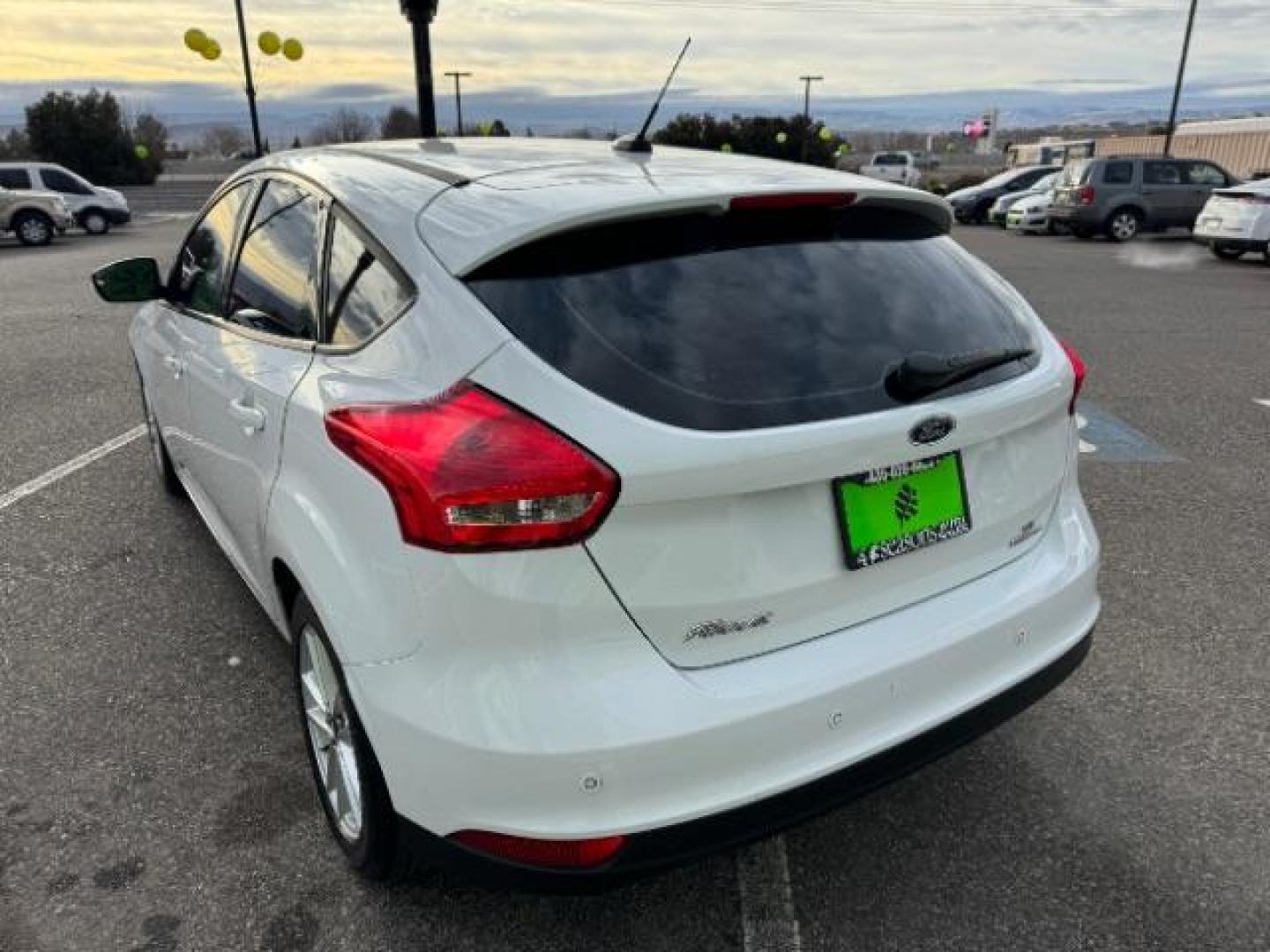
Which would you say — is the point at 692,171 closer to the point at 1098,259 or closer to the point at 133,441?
the point at 133,441

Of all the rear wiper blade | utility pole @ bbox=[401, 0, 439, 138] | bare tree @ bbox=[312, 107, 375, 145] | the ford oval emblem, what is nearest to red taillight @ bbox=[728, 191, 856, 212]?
the rear wiper blade

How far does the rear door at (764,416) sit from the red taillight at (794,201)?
21 millimetres

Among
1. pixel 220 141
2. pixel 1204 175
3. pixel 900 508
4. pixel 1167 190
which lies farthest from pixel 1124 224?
pixel 220 141

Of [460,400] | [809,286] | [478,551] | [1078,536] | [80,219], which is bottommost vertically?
[80,219]

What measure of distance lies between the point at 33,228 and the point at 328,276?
2369 cm

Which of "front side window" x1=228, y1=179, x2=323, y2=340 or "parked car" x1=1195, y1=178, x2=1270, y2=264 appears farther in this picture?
"parked car" x1=1195, y1=178, x2=1270, y2=264

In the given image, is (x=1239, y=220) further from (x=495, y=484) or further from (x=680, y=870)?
(x=495, y=484)

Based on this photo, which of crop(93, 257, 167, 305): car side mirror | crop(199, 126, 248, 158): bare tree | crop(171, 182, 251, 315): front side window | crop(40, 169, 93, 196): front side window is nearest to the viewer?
crop(171, 182, 251, 315): front side window

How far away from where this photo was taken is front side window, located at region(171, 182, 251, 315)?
128 inches

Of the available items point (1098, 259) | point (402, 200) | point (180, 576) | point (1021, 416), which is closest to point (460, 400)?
point (402, 200)

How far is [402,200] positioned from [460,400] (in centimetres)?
68

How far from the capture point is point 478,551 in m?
1.70

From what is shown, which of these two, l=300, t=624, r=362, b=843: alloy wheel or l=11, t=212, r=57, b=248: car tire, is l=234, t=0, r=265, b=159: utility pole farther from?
l=300, t=624, r=362, b=843: alloy wheel

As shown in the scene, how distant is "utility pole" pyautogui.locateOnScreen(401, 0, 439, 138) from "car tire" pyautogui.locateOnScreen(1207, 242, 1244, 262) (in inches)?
540
